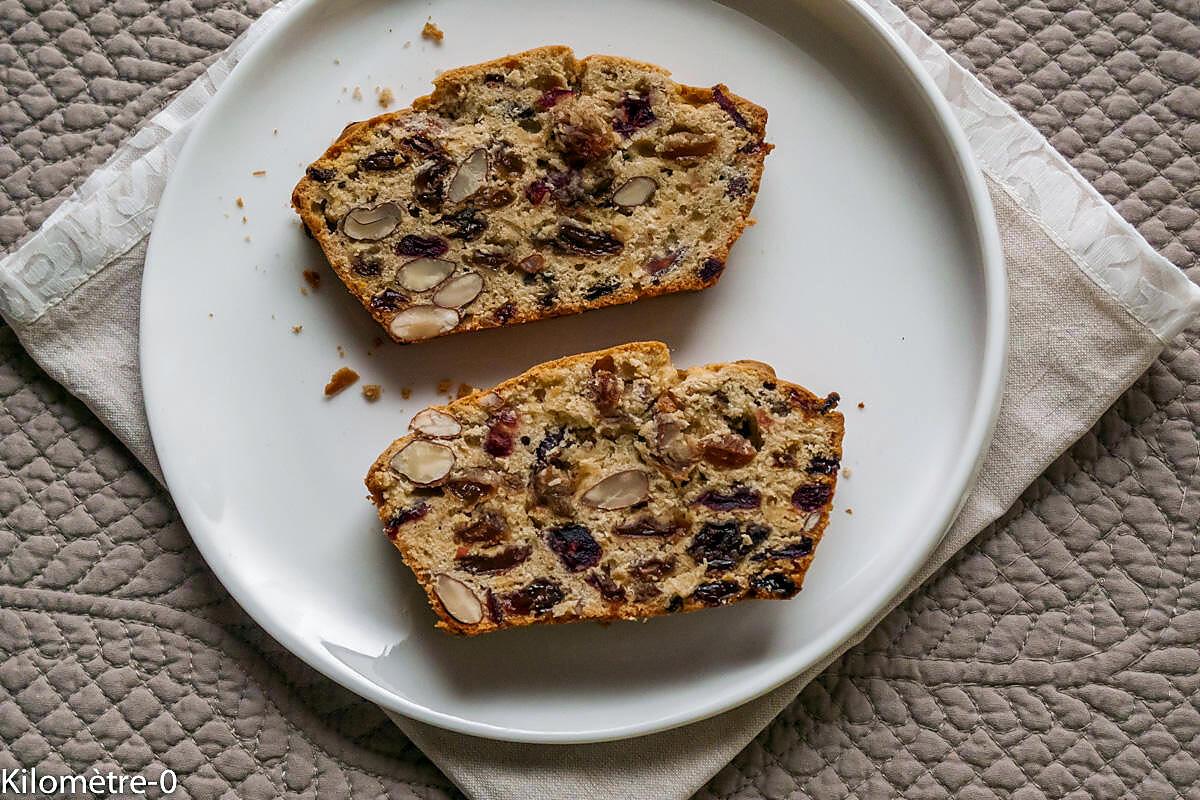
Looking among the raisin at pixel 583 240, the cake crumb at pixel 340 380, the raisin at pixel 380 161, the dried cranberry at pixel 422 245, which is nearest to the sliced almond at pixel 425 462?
the cake crumb at pixel 340 380

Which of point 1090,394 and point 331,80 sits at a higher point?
point 331,80

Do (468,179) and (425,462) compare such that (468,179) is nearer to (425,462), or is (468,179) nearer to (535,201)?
(535,201)

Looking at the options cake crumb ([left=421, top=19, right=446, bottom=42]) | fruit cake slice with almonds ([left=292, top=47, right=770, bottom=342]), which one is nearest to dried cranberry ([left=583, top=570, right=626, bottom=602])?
fruit cake slice with almonds ([left=292, top=47, right=770, bottom=342])

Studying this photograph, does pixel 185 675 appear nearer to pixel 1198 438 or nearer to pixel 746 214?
pixel 746 214

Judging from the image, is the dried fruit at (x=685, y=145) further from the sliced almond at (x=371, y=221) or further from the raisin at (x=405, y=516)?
the raisin at (x=405, y=516)

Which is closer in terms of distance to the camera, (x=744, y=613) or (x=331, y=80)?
(x=744, y=613)

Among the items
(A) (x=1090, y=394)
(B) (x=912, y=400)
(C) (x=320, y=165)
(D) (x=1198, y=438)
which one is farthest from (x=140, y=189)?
(D) (x=1198, y=438)

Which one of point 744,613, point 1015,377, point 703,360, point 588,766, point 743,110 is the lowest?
point 588,766
